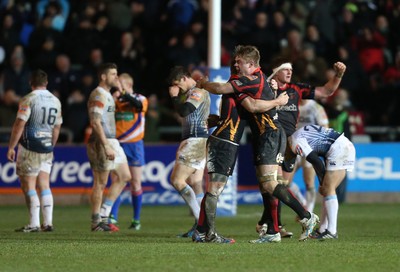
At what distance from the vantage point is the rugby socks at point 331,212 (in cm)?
1495

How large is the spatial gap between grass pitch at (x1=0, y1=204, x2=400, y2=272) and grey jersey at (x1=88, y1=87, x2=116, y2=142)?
1513 millimetres

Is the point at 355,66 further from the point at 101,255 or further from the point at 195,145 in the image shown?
the point at 101,255

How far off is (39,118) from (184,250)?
503 cm

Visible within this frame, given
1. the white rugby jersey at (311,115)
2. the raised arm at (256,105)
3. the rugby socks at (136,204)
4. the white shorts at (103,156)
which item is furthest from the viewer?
the white rugby jersey at (311,115)

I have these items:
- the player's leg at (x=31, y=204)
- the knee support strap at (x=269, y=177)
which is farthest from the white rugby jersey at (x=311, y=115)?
the knee support strap at (x=269, y=177)

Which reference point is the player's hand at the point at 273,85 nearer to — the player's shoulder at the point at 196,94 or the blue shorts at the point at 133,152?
the player's shoulder at the point at 196,94

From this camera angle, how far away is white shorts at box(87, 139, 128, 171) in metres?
17.2

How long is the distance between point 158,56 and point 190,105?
12.0 m

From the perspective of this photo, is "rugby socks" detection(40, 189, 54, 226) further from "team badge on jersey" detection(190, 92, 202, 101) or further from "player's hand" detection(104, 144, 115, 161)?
"team badge on jersey" detection(190, 92, 202, 101)

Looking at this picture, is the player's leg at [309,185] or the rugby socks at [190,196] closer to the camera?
the rugby socks at [190,196]

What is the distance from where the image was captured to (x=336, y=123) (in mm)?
22422

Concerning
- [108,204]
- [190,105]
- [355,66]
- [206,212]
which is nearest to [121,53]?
[355,66]

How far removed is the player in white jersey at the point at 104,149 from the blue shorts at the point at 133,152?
62 centimetres

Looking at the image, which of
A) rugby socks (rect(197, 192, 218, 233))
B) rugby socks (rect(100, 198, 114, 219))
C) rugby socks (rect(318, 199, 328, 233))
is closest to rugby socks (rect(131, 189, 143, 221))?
rugby socks (rect(100, 198, 114, 219))
